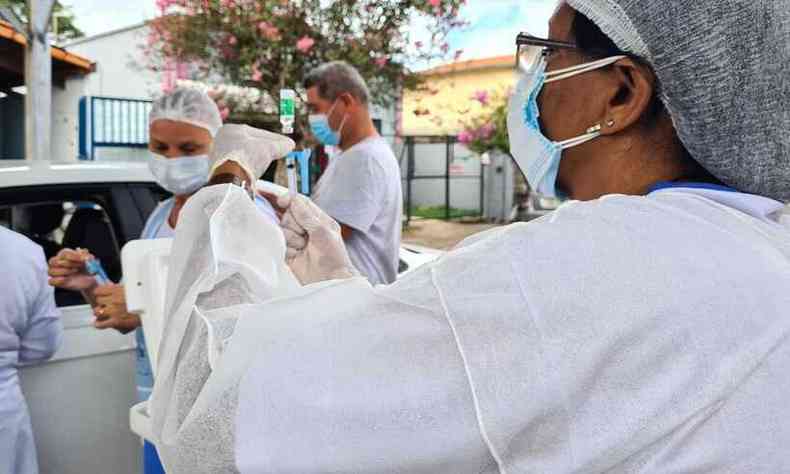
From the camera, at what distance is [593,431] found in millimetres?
783

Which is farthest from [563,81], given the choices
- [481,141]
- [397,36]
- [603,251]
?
[481,141]

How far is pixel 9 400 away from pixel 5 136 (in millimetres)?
11340

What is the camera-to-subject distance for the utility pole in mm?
4773

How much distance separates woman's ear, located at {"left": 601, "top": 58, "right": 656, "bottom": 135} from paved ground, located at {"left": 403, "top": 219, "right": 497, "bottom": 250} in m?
11.2

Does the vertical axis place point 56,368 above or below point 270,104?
below

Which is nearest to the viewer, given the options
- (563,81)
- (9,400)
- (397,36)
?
(563,81)

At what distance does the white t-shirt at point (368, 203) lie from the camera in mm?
3037

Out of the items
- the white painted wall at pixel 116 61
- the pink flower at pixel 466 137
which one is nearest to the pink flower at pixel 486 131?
the pink flower at pixel 466 137

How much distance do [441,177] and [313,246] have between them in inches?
563

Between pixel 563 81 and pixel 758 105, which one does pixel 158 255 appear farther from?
pixel 758 105

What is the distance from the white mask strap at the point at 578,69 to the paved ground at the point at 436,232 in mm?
11112

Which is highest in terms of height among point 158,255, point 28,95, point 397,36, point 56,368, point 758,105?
point 397,36

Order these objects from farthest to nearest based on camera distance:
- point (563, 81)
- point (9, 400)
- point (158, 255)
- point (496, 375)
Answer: point (9, 400) → point (158, 255) → point (563, 81) → point (496, 375)

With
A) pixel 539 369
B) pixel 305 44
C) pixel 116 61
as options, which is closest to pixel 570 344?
pixel 539 369
